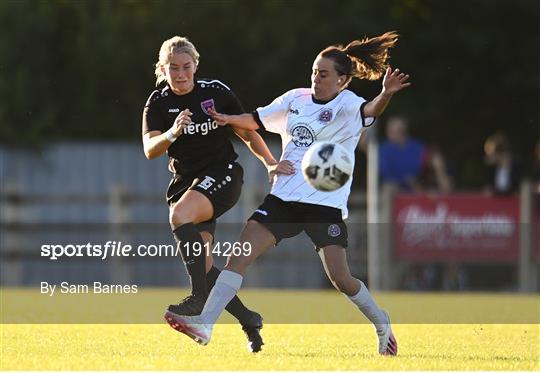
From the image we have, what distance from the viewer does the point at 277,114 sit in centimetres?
791

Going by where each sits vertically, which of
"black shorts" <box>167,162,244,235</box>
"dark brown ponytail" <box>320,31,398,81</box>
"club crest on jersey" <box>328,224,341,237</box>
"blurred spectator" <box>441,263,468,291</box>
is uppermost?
"dark brown ponytail" <box>320,31,398,81</box>

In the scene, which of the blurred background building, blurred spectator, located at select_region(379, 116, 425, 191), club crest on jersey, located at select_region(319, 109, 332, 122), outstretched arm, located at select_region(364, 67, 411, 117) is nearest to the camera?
outstretched arm, located at select_region(364, 67, 411, 117)

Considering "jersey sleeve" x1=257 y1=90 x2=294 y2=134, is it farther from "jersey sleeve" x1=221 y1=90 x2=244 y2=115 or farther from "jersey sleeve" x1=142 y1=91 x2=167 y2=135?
"jersey sleeve" x1=142 y1=91 x2=167 y2=135

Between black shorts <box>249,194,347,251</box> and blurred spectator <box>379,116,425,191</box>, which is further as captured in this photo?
blurred spectator <box>379,116,425,191</box>

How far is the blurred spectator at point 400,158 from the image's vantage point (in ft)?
50.5

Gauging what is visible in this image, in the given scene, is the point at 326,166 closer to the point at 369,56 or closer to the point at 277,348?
the point at 369,56

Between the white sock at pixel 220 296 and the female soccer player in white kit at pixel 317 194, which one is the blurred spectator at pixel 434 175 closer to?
the female soccer player in white kit at pixel 317 194

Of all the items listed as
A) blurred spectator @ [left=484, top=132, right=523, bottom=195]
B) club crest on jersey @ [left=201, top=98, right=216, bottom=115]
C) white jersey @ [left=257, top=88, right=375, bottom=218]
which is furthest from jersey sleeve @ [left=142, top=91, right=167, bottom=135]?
blurred spectator @ [left=484, top=132, right=523, bottom=195]

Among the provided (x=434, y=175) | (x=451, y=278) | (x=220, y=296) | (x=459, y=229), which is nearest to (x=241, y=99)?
(x=434, y=175)

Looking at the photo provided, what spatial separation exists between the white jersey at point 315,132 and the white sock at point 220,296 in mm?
535

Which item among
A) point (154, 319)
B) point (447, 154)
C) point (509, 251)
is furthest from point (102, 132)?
point (154, 319)

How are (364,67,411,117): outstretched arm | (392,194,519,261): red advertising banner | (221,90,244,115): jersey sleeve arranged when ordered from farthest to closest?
1. (392,194,519,261): red advertising banner
2. (221,90,244,115): jersey sleeve
3. (364,67,411,117): outstretched arm

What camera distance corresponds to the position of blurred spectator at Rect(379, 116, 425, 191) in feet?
50.5

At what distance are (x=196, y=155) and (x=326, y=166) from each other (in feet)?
3.65
